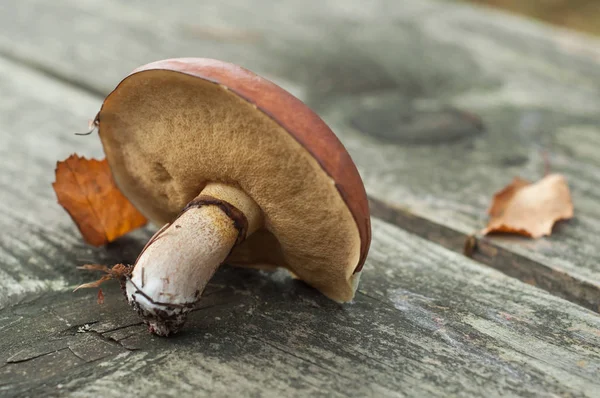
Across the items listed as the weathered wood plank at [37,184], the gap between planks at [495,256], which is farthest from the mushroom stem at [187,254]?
the gap between planks at [495,256]

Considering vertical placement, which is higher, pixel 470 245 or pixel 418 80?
pixel 418 80

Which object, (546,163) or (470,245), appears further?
(546,163)

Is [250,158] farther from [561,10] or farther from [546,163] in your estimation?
[561,10]

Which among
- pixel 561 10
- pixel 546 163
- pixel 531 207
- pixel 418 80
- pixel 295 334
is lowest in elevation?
pixel 295 334

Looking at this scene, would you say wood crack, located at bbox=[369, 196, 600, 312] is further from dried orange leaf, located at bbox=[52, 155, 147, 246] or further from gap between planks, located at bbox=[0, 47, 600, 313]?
dried orange leaf, located at bbox=[52, 155, 147, 246]

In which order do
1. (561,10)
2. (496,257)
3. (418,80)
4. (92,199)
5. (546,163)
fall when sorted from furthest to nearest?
(561,10)
(418,80)
(546,163)
(496,257)
(92,199)

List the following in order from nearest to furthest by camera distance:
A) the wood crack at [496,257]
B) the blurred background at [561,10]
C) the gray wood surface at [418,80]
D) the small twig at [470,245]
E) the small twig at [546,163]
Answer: the wood crack at [496,257] < the small twig at [470,245] < the gray wood surface at [418,80] < the small twig at [546,163] < the blurred background at [561,10]

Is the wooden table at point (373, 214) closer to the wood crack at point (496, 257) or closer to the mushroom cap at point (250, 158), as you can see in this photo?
the wood crack at point (496, 257)

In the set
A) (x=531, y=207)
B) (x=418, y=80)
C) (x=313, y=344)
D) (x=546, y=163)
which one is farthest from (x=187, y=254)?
(x=418, y=80)
